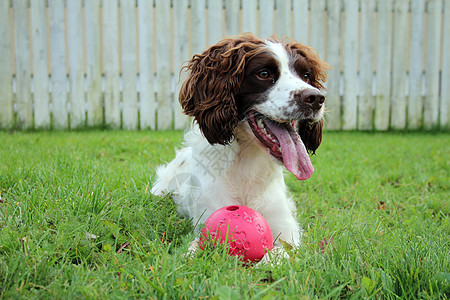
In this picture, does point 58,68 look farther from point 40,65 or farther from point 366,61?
point 366,61

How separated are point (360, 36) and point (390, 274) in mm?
6797

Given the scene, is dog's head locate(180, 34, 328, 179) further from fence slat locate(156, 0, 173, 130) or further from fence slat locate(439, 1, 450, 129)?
fence slat locate(439, 1, 450, 129)

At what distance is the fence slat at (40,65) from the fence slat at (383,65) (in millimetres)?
6226

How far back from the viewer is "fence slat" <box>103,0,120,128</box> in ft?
23.4

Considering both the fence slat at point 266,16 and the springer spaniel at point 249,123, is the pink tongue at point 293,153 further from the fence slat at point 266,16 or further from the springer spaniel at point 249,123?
the fence slat at point 266,16

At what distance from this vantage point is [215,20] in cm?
729

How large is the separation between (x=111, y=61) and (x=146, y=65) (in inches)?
24.7

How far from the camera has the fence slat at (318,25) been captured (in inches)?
296

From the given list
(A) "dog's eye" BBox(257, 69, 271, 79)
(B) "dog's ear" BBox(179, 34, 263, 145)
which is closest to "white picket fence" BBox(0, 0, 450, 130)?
(B) "dog's ear" BBox(179, 34, 263, 145)

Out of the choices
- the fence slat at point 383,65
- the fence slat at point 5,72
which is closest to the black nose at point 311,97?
the fence slat at point 383,65

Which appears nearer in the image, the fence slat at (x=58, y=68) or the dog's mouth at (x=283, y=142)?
the dog's mouth at (x=283, y=142)

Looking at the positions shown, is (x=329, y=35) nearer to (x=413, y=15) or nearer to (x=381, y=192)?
(x=413, y=15)

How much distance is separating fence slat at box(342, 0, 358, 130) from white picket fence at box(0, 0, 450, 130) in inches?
0.8

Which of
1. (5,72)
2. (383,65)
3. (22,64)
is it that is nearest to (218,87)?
(22,64)
